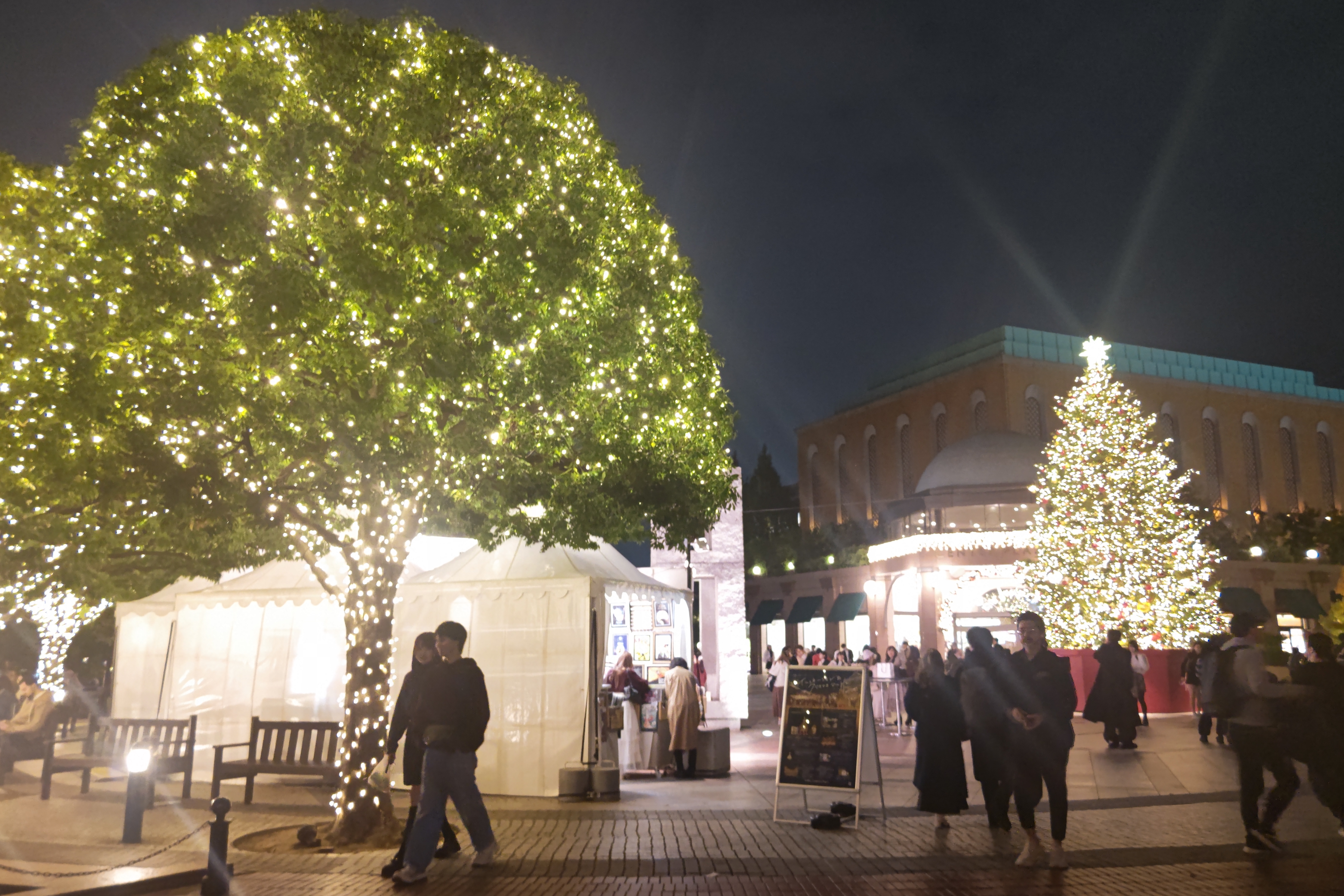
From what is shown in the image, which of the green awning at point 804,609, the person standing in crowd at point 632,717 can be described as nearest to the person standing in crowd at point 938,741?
the person standing in crowd at point 632,717

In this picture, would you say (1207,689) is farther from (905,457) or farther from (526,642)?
(905,457)

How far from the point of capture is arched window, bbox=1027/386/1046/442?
53062mm

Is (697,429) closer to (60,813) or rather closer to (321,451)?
(321,451)

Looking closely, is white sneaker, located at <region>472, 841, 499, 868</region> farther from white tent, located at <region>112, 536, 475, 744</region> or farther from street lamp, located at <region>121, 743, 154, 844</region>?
white tent, located at <region>112, 536, 475, 744</region>

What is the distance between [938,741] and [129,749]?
28.3 ft

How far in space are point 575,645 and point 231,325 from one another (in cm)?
559

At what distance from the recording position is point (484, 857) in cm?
757

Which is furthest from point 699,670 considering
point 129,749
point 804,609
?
point 804,609

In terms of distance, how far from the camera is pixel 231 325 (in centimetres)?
870

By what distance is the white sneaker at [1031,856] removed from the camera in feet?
24.5

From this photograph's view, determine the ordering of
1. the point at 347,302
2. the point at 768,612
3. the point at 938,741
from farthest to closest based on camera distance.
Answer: the point at 768,612 < the point at 938,741 < the point at 347,302

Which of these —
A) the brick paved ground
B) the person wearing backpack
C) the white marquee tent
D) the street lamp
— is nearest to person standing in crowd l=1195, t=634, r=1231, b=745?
the brick paved ground

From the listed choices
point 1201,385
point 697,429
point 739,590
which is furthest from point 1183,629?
point 1201,385

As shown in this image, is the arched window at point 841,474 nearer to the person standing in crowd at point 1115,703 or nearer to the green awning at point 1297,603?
the green awning at point 1297,603
